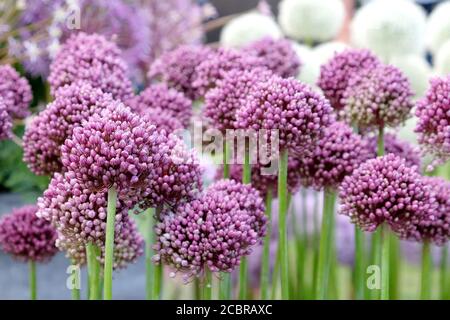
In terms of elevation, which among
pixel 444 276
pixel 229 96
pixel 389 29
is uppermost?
pixel 389 29

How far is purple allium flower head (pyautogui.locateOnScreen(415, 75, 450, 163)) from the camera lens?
363 mm

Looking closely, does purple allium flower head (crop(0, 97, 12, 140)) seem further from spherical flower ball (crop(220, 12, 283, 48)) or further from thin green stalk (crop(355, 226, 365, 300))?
spherical flower ball (crop(220, 12, 283, 48))

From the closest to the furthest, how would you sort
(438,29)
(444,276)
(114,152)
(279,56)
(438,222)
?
(114,152) < (438,222) < (279,56) < (444,276) < (438,29)

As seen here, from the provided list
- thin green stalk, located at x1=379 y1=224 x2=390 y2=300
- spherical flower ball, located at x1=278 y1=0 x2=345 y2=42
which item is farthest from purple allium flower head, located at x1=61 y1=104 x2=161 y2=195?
spherical flower ball, located at x1=278 y1=0 x2=345 y2=42

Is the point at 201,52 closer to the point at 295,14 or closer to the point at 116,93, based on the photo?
the point at 116,93

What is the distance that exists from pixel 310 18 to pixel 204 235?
0.52 meters

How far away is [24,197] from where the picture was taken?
0.65 meters

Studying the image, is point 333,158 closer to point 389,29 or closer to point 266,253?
point 266,253

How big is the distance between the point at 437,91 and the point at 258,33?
44 centimetres

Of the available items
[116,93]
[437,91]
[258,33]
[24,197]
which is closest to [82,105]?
[116,93]

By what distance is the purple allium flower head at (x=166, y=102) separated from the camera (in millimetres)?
454

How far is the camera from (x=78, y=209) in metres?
0.32

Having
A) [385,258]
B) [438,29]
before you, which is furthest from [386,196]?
[438,29]

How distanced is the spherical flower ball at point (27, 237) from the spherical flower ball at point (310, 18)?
1.45 feet
